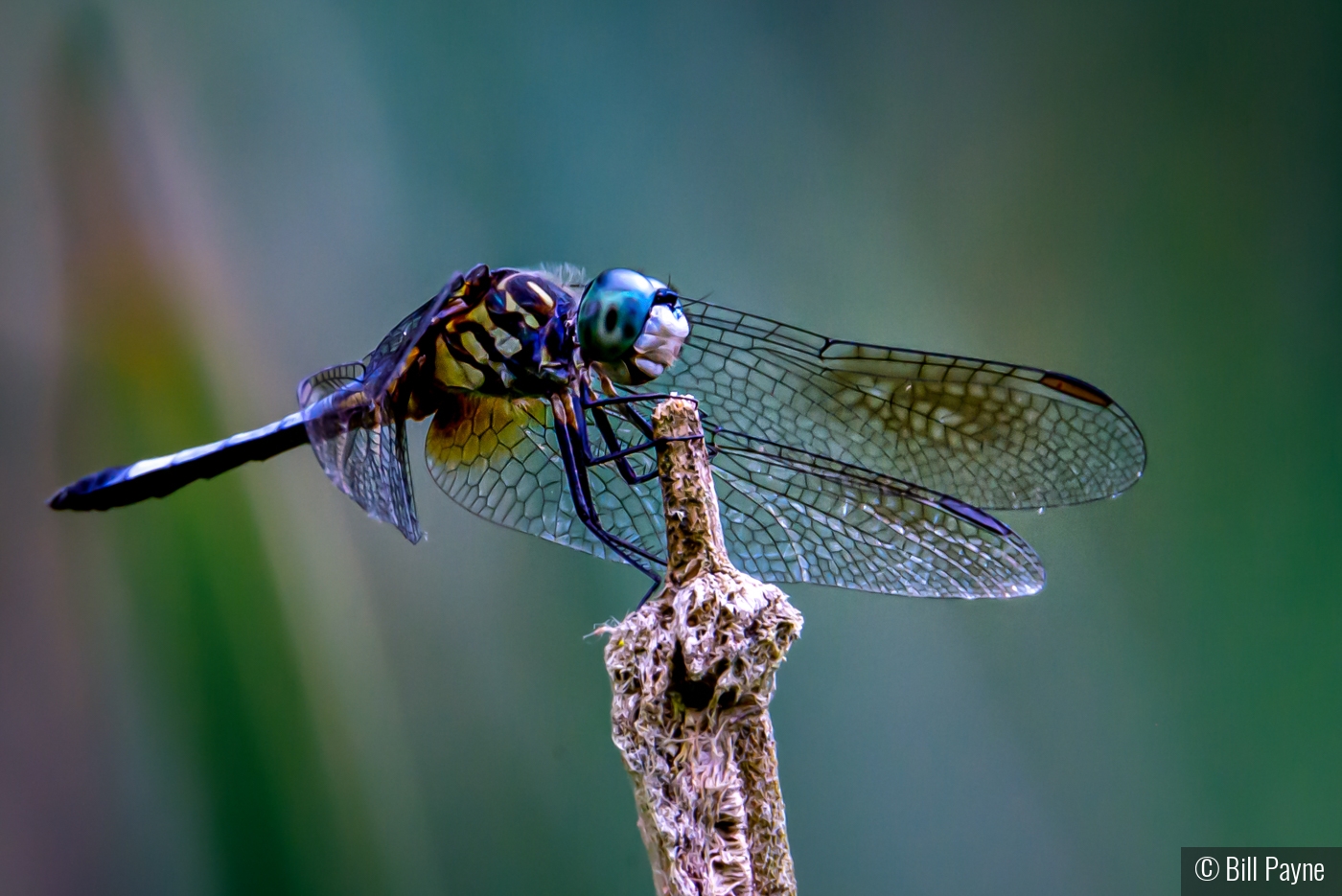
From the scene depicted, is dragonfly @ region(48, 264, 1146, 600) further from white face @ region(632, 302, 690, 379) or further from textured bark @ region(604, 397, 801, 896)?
textured bark @ region(604, 397, 801, 896)

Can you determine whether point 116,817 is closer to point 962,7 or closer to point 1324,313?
point 962,7

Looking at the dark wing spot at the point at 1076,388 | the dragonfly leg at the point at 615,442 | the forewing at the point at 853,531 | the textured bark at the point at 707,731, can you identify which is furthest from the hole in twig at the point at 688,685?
the dark wing spot at the point at 1076,388

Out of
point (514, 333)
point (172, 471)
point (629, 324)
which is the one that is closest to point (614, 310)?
point (629, 324)

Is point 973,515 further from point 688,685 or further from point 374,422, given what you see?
point 374,422

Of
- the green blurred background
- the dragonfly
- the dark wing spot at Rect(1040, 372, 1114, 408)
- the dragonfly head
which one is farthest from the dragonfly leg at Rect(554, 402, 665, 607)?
the dark wing spot at Rect(1040, 372, 1114, 408)

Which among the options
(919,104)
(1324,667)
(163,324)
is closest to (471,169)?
(163,324)

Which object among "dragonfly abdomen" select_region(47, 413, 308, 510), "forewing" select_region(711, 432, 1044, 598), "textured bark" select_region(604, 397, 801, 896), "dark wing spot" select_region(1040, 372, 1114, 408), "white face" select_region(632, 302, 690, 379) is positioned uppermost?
"white face" select_region(632, 302, 690, 379)

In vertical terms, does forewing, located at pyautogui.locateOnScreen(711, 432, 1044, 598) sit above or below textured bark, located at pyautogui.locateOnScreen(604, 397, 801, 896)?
above

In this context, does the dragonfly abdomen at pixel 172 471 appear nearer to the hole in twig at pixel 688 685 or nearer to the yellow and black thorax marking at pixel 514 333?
the yellow and black thorax marking at pixel 514 333
